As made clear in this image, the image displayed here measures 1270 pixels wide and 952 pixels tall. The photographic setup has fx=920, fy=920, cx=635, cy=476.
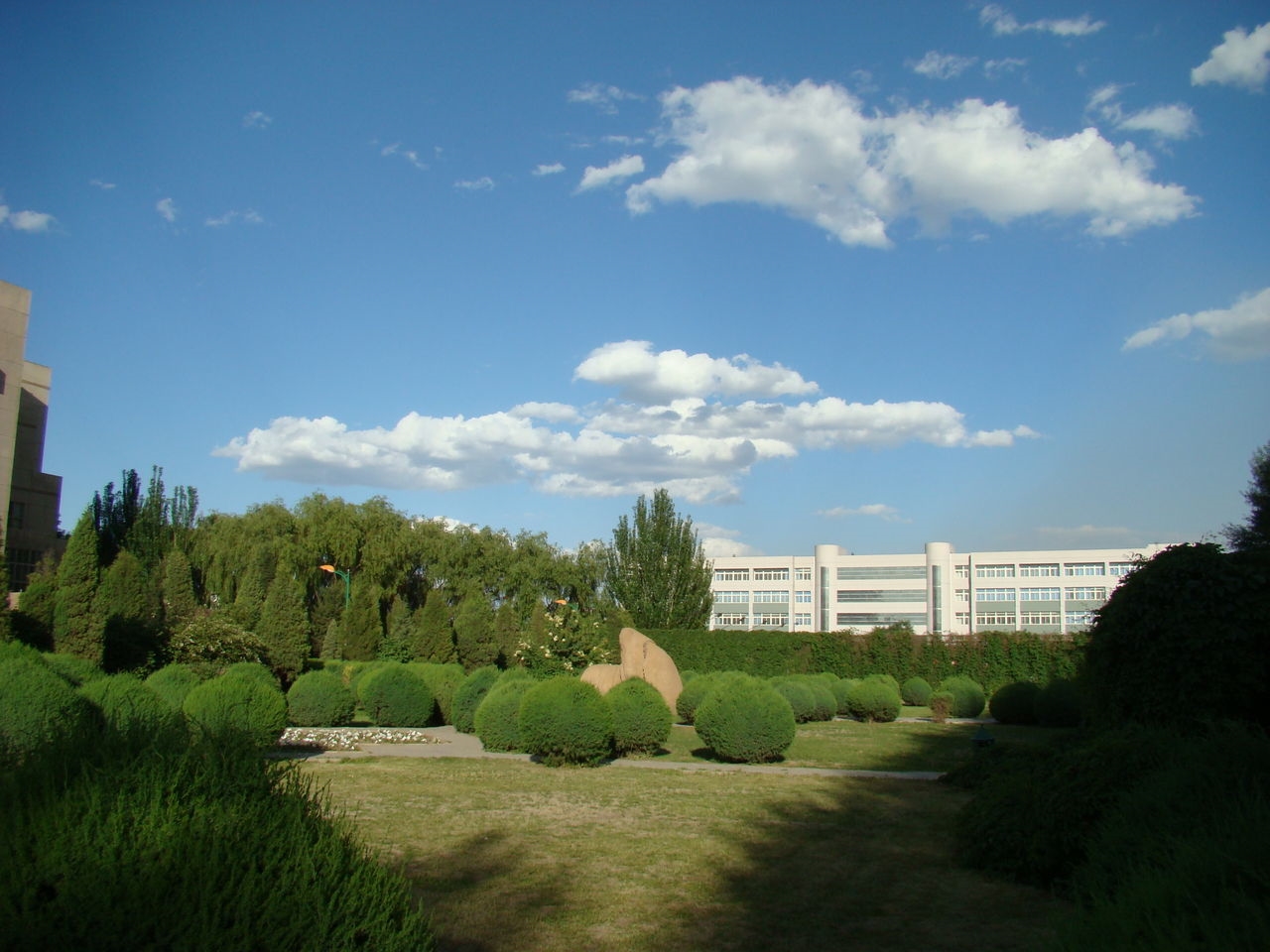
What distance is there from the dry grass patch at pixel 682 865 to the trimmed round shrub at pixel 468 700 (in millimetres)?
5538

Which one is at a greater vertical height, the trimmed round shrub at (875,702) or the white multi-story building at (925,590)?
the white multi-story building at (925,590)

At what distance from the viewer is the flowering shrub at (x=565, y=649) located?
72.1ft

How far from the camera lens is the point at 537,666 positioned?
22453mm

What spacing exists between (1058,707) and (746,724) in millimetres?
11338

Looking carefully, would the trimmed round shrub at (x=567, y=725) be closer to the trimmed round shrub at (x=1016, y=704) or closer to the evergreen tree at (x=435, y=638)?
the trimmed round shrub at (x=1016, y=704)

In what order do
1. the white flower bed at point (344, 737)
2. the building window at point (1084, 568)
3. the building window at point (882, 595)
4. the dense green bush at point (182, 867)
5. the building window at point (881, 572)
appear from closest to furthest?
the dense green bush at point (182, 867) < the white flower bed at point (344, 737) < the building window at point (1084, 568) < the building window at point (882, 595) < the building window at point (881, 572)

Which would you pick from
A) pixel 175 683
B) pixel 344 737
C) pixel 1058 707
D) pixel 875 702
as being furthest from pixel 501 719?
pixel 1058 707

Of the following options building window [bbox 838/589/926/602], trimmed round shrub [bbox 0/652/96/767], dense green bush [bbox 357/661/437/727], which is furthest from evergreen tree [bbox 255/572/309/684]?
building window [bbox 838/589/926/602]

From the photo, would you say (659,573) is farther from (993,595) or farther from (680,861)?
(993,595)

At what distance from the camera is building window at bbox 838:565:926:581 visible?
72438mm

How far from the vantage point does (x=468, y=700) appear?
18031 millimetres

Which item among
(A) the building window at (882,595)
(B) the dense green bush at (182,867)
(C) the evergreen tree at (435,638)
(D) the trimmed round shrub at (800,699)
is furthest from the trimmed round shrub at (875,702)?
(A) the building window at (882,595)

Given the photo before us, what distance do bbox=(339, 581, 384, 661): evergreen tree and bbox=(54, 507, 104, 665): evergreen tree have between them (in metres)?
14.2

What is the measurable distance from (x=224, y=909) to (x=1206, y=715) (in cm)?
831
